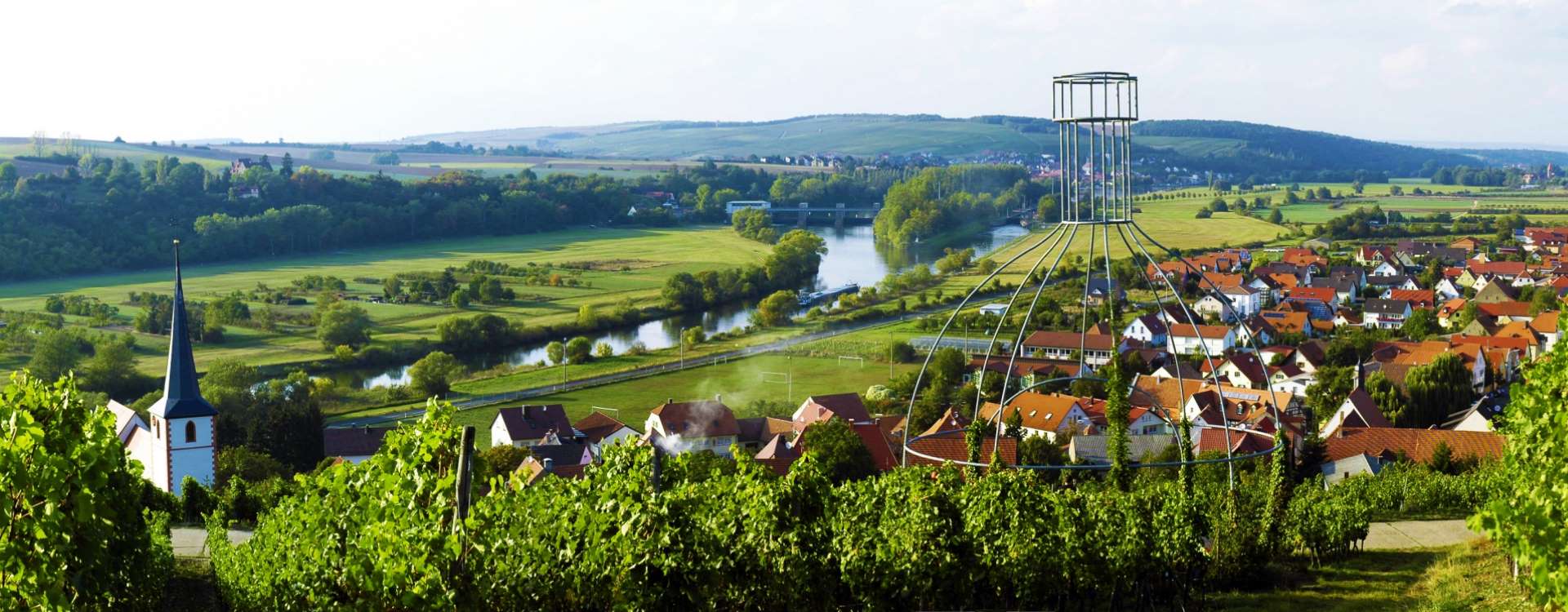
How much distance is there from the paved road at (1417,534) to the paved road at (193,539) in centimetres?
1038

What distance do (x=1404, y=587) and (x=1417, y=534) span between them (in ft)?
9.38

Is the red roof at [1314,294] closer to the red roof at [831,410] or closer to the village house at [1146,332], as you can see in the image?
the village house at [1146,332]

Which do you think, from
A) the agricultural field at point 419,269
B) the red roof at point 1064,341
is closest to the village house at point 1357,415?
the red roof at point 1064,341

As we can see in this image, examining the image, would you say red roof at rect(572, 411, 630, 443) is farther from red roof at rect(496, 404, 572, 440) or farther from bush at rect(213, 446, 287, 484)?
bush at rect(213, 446, 287, 484)

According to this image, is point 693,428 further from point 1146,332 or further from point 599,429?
point 1146,332

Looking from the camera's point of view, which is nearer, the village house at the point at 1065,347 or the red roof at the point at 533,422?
the red roof at the point at 533,422

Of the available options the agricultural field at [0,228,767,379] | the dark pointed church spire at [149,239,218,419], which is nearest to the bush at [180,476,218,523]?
the dark pointed church spire at [149,239,218,419]

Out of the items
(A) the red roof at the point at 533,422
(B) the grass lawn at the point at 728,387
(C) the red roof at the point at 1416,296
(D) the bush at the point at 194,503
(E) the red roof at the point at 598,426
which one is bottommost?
(B) the grass lawn at the point at 728,387

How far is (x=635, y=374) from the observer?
123 feet

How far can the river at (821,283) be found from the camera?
4122 cm

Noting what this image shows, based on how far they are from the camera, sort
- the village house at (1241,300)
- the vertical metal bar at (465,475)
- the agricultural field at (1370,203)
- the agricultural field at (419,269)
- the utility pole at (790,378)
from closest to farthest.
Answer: the vertical metal bar at (465,475) → the utility pole at (790,378) → the agricultural field at (419,269) → the village house at (1241,300) → the agricultural field at (1370,203)

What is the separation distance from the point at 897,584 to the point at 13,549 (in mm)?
4690

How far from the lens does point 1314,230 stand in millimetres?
72625

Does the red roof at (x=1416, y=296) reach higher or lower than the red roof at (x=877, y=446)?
higher
